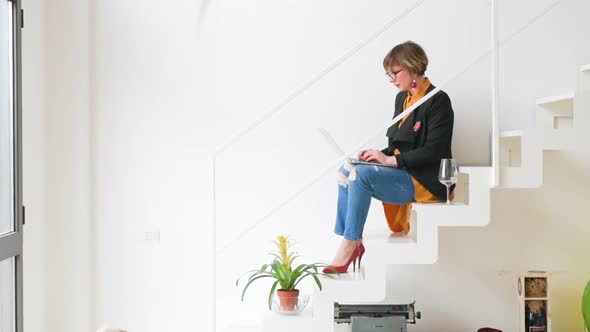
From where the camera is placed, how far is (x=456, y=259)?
4.44 m

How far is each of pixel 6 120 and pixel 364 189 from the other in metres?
1.84

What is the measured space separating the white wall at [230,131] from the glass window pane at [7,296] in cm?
59

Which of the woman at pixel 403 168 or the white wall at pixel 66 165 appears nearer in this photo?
the woman at pixel 403 168

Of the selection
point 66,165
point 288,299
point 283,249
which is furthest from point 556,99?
point 66,165

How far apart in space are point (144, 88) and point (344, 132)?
1.22m

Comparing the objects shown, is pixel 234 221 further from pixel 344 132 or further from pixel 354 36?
pixel 354 36

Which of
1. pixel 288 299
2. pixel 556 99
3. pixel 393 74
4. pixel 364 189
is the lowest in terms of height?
pixel 288 299

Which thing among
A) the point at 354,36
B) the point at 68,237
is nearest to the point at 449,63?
the point at 354,36

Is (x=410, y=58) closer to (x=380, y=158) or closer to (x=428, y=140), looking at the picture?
(x=428, y=140)

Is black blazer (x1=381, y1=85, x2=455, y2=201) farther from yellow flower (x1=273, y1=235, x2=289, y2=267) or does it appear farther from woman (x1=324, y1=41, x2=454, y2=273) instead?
yellow flower (x1=273, y1=235, x2=289, y2=267)

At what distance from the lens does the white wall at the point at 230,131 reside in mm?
4426

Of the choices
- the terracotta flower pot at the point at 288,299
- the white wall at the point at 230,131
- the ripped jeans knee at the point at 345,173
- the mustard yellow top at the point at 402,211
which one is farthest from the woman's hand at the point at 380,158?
the terracotta flower pot at the point at 288,299

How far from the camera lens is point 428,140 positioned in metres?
3.89

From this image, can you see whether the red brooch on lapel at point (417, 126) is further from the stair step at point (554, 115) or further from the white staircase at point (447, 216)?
the stair step at point (554, 115)
